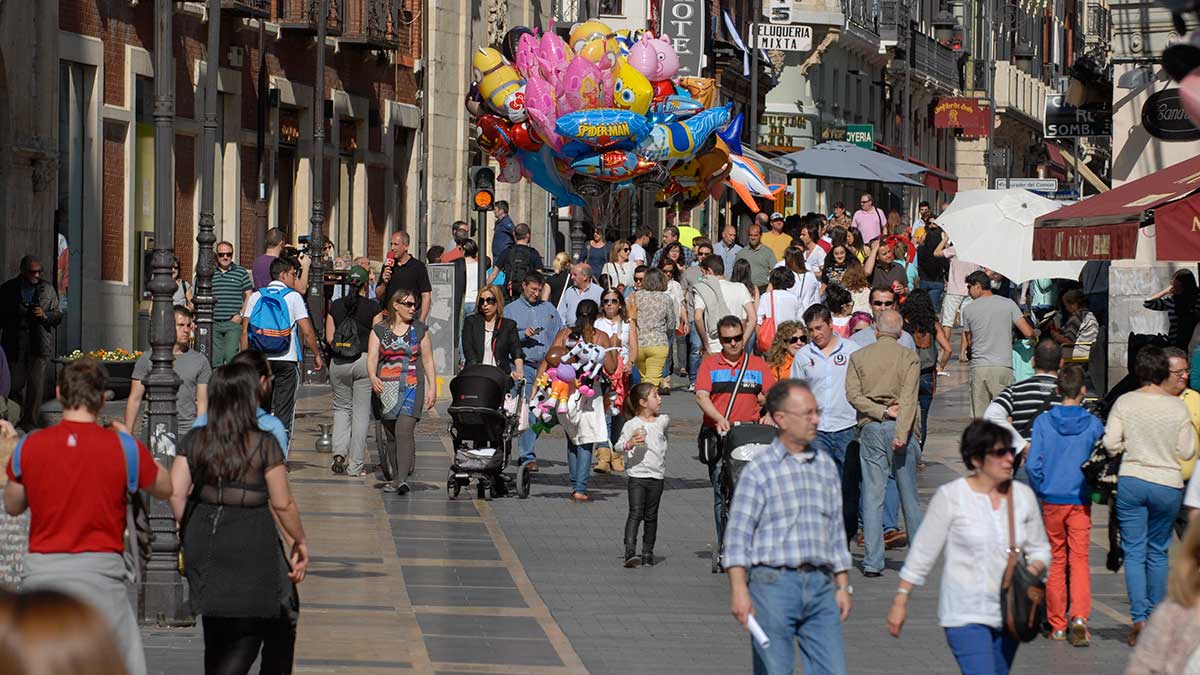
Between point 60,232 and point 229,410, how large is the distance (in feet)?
61.6

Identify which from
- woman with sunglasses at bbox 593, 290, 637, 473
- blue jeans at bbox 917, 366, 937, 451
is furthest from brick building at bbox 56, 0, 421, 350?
blue jeans at bbox 917, 366, 937, 451

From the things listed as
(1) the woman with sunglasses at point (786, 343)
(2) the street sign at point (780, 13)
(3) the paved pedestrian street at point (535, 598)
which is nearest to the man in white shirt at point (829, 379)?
(1) the woman with sunglasses at point (786, 343)

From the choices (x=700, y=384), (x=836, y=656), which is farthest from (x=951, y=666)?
(x=700, y=384)

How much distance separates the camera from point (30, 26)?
85.2 feet

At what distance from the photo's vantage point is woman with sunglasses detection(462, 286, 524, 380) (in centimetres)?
1889

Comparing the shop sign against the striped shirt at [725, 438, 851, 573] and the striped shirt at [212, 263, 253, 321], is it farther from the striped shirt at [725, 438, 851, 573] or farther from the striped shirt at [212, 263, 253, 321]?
the striped shirt at [725, 438, 851, 573]

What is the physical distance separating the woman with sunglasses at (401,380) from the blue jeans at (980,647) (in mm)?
9522

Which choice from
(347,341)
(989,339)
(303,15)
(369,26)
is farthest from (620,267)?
(989,339)

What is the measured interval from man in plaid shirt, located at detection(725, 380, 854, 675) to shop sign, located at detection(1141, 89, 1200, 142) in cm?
1401

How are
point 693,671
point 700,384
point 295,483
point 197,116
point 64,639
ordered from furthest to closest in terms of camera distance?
point 197,116 → point 295,483 → point 700,384 → point 693,671 → point 64,639

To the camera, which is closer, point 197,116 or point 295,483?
point 295,483

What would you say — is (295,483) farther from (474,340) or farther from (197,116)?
(197,116)

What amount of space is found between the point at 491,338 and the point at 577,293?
469 cm

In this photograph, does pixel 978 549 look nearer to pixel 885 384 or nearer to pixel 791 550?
pixel 791 550
